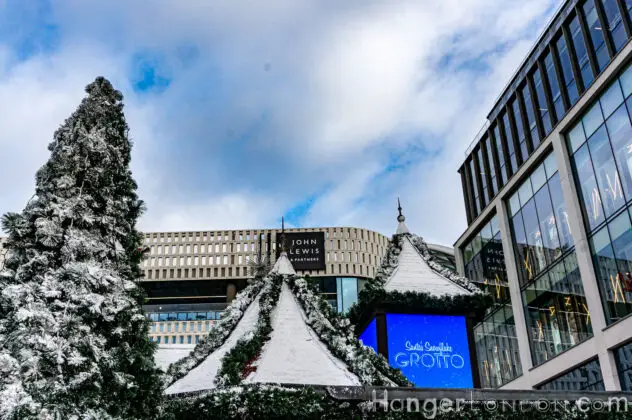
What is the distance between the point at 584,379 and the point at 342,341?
79.7ft

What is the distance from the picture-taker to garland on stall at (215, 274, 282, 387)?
8195 mm

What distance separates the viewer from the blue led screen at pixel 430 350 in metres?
10.4

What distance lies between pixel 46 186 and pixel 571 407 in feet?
26.8

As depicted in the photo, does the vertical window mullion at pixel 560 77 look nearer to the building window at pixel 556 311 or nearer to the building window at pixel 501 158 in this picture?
the building window at pixel 501 158

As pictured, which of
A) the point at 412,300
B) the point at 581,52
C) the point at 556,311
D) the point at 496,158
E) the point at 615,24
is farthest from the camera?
the point at 496,158

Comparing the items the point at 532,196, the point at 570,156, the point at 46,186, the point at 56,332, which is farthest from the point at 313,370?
the point at 532,196

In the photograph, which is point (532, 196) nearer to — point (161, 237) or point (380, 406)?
point (380, 406)

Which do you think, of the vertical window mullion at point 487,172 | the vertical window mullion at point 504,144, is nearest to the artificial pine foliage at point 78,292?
the vertical window mullion at point 504,144

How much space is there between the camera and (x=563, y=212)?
30.6 meters

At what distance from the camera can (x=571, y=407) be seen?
27.8 feet

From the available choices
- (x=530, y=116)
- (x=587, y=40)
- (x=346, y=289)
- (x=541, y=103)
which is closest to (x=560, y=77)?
(x=541, y=103)

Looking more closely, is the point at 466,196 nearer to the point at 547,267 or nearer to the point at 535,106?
the point at 535,106

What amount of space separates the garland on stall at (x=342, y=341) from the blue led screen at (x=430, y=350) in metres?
1.48

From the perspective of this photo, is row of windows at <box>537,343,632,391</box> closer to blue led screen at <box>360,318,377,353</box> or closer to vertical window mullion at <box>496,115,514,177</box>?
vertical window mullion at <box>496,115,514,177</box>
